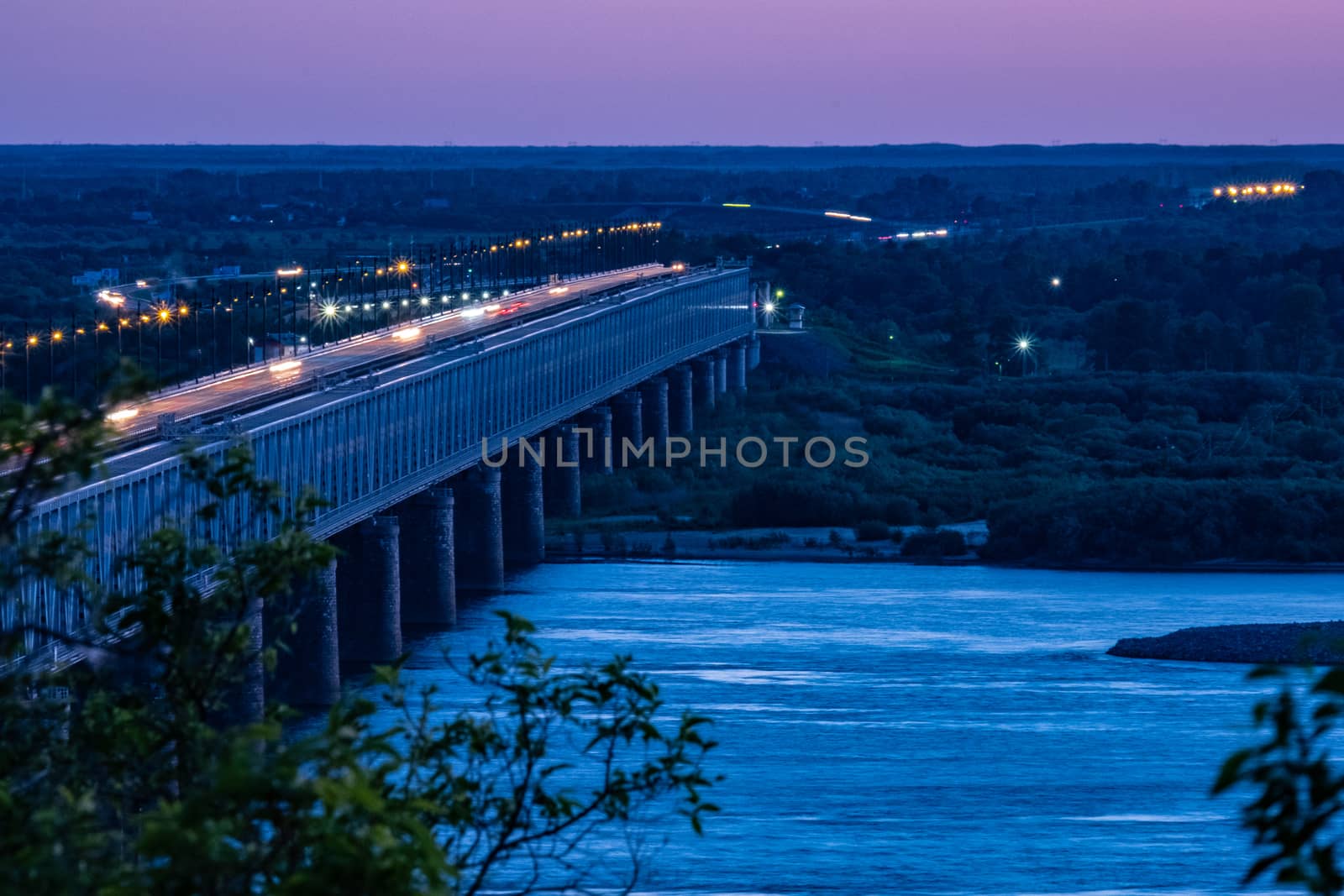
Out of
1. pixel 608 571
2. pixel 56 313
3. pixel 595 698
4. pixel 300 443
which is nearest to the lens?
pixel 595 698

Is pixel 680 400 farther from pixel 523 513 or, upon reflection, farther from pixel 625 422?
pixel 523 513

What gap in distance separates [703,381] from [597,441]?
19.3 meters

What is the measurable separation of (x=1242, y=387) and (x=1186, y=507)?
28694mm

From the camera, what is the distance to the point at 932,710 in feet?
139

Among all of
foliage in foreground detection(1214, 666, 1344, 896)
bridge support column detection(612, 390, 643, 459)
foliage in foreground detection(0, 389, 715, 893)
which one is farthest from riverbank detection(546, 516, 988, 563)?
foliage in foreground detection(1214, 666, 1344, 896)

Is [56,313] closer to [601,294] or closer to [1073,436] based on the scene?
[601,294]

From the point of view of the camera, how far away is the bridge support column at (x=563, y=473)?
239 feet

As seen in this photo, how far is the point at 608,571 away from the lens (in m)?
62.9

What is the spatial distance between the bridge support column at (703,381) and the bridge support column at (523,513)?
3212 cm

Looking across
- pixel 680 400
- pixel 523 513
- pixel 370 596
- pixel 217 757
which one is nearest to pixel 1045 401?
pixel 680 400

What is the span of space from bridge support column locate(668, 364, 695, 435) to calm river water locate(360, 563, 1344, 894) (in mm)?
27762

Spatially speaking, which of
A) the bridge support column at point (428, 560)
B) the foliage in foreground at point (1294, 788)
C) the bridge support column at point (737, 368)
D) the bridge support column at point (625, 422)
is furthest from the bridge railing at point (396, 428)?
the bridge support column at point (737, 368)

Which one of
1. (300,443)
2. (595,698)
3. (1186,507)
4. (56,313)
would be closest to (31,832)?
(595,698)

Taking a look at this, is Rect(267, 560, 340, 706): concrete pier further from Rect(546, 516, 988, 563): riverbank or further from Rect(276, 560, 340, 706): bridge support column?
Rect(546, 516, 988, 563): riverbank
